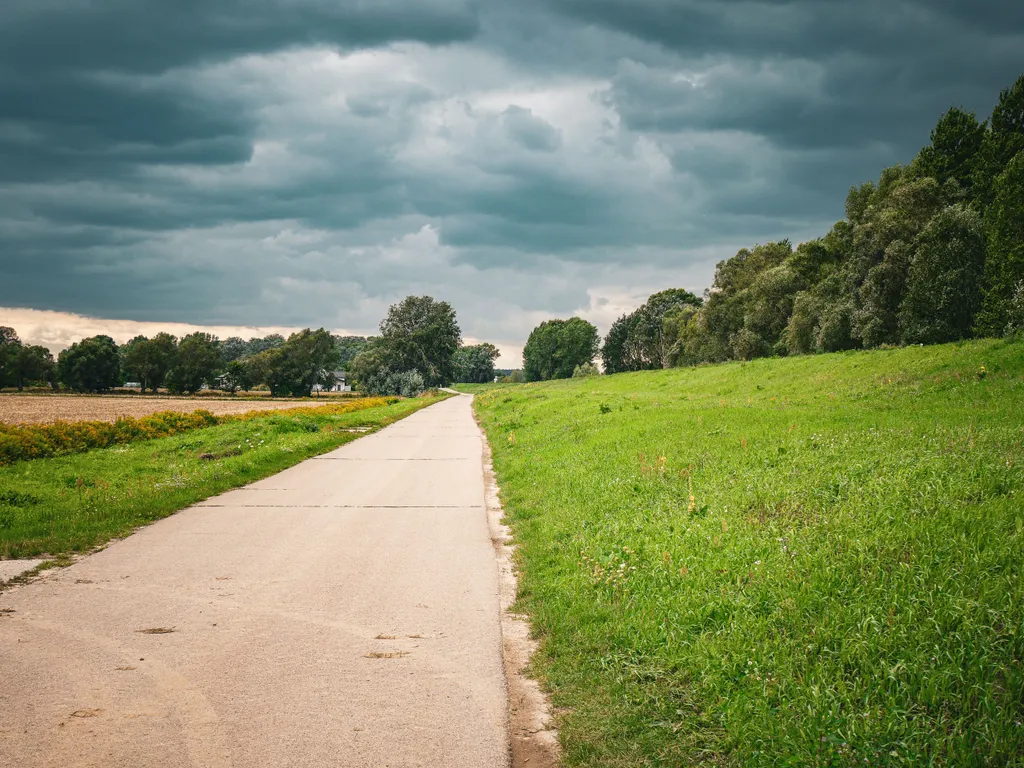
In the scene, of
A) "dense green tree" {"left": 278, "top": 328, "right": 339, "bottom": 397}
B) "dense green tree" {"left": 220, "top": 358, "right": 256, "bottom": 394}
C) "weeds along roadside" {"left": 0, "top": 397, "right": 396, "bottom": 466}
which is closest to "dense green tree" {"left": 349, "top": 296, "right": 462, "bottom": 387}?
"dense green tree" {"left": 278, "top": 328, "right": 339, "bottom": 397}

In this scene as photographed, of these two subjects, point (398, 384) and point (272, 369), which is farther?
point (272, 369)

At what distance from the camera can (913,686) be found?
3.80 meters

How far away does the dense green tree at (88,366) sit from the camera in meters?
97.7

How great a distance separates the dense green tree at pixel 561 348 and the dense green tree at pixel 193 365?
248 feet

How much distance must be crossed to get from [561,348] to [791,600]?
151m

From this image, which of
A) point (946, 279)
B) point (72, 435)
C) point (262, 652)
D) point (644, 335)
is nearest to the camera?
point (262, 652)

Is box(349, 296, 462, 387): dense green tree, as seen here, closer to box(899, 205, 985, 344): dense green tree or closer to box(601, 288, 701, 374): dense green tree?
box(601, 288, 701, 374): dense green tree

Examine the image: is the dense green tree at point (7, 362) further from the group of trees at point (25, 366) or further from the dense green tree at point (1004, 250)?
the dense green tree at point (1004, 250)

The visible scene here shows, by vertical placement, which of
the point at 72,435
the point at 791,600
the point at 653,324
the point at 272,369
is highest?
the point at 653,324

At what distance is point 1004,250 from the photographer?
3309 cm

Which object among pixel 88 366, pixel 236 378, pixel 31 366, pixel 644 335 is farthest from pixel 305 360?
pixel 644 335

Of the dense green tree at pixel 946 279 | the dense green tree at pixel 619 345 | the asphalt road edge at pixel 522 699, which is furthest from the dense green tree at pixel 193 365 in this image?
the asphalt road edge at pixel 522 699

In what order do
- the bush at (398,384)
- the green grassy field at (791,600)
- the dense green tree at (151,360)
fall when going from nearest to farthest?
the green grassy field at (791,600) < the bush at (398,384) < the dense green tree at (151,360)

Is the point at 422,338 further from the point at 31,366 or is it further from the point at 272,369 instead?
the point at 31,366
